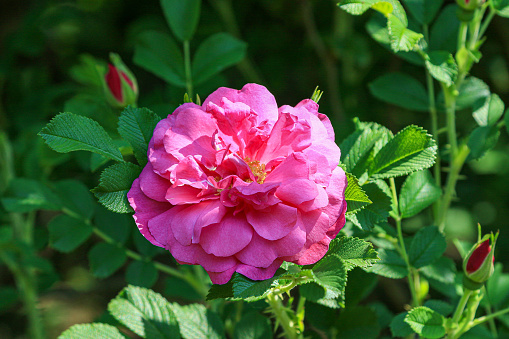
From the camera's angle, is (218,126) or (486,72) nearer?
(218,126)

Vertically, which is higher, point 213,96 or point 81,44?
point 213,96

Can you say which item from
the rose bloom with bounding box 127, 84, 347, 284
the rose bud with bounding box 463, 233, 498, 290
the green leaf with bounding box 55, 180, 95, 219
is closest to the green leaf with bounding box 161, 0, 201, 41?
the green leaf with bounding box 55, 180, 95, 219

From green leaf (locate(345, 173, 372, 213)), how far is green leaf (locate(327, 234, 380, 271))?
4 centimetres

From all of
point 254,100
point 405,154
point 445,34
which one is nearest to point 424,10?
point 445,34

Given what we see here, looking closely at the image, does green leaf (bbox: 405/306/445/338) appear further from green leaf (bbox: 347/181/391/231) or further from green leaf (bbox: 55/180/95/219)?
green leaf (bbox: 55/180/95/219)

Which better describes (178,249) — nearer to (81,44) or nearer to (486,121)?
(486,121)

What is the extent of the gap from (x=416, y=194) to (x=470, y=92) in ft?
0.96

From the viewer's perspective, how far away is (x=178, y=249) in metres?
0.57

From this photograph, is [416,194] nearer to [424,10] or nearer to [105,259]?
[424,10]

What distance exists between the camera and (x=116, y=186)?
617 millimetres

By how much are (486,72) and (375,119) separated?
495mm

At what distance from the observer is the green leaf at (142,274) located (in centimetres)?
102

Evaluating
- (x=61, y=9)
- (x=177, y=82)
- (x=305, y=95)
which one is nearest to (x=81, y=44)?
(x=61, y=9)

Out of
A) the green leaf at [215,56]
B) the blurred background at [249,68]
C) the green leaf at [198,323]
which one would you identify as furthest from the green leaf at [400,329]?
the blurred background at [249,68]
